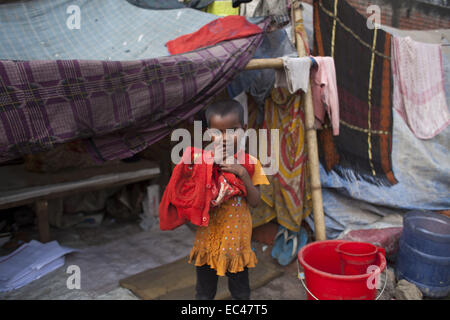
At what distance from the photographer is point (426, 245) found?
8.45ft

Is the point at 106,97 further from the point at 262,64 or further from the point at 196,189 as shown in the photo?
the point at 262,64

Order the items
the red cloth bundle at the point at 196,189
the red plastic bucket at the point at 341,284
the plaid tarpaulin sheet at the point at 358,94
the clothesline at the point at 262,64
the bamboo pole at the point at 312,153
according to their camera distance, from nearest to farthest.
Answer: the red cloth bundle at the point at 196,189 → the red plastic bucket at the point at 341,284 → the clothesline at the point at 262,64 → the bamboo pole at the point at 312,153 → the plaid tarpaulin sheet at the point at 358,94

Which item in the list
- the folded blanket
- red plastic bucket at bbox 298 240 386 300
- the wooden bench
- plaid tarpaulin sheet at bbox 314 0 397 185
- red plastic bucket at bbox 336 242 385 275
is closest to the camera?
red plastic bucket at bbox 298 240 386 300

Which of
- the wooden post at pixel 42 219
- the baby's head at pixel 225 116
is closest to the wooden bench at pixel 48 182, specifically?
the wooden post at pixel 42 219

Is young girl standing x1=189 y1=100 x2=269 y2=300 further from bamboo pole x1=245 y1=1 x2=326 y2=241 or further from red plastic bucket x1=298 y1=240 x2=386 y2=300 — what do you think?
bamboo pole x1=245 y1=1 x2=326 y2=241

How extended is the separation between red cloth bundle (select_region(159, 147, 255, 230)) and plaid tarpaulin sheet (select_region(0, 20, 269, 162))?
1.94 feet

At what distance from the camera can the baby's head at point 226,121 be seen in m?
1.58

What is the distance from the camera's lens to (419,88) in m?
3.54

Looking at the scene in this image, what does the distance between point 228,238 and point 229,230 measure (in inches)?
1.7

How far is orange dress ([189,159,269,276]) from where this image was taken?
1.70m

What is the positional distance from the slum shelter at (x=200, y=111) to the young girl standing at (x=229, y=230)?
25.2 inches

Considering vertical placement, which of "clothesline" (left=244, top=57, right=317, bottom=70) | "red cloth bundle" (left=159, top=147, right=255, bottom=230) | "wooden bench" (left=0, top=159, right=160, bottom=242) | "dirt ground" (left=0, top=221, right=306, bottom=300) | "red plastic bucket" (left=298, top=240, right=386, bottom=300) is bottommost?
"dirt ground" (left=0, top=221, right=306, bottom=300)

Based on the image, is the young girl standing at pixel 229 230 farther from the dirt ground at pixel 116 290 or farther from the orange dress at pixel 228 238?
the dirt ground at pixel 116 290

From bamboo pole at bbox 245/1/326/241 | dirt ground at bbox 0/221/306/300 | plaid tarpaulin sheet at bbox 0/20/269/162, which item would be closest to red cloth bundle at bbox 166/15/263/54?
plaid tarpaulin sheet at bbox 0/20/269/162
